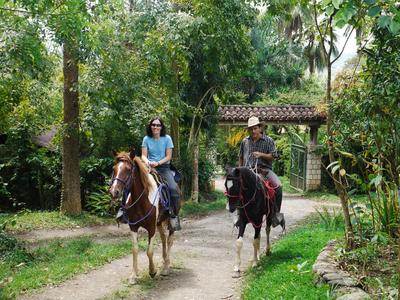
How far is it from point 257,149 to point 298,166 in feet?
50.9

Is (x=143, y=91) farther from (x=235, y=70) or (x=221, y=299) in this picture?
(x=221, y=299)

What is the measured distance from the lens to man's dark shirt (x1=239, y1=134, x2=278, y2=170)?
8.91 metres

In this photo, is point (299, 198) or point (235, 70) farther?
point (299, 198)

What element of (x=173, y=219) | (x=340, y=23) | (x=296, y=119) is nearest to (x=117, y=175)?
(x=173, y=219)

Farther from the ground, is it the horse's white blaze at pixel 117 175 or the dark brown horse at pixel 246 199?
the horse's white blaze at pixel 117 175

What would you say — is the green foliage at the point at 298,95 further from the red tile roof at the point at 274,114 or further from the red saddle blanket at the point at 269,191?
the red saddle blanket at the point at 269,191

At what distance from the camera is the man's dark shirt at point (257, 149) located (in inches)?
351

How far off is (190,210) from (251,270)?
28.6 feet

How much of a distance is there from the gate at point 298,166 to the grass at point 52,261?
13651 millimetres

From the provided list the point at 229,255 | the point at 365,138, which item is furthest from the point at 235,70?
the point at 365,138

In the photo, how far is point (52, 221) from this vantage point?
1420 centimetres

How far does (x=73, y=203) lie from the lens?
49.2 ft

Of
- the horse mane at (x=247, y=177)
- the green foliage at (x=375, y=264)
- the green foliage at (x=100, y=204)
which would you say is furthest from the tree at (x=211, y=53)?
the green foliage at (x=375, y=264)

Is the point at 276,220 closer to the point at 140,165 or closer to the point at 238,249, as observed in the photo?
the point at 238,249
